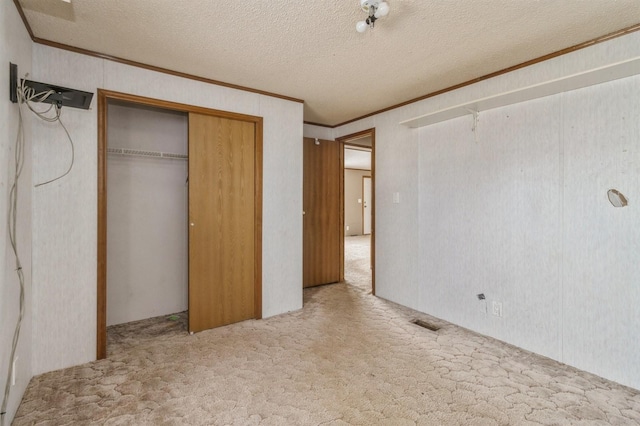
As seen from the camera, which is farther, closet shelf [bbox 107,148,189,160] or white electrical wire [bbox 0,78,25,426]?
closet shelf [bbox 107,148,189,160]

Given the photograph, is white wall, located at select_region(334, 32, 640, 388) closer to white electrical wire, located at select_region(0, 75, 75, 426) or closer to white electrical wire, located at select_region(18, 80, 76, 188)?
white electrical wire, located at select_region(18, 80, 76, 188)

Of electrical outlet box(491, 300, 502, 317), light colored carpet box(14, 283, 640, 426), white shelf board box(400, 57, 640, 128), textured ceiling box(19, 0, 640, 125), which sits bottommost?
light colored carpet box(14, 283, 640, 426)

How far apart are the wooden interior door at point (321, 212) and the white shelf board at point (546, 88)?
1.59 meters

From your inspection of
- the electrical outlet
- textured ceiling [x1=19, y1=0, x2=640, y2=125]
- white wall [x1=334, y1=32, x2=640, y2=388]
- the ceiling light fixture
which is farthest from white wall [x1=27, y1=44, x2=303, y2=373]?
the electrical outlet

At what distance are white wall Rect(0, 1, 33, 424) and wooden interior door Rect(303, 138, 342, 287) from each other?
9.59 ft

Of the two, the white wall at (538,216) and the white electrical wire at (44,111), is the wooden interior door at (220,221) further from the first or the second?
the white wall at (538,216)

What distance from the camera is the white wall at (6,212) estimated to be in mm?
1567

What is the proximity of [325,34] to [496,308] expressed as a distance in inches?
106

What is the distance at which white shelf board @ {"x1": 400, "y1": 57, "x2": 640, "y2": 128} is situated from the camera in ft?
6.43

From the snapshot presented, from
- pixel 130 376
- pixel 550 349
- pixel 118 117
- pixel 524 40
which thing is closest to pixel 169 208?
pixel 118 117

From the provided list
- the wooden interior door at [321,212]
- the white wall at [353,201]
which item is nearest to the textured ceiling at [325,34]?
the wooden interior door at [321,212]

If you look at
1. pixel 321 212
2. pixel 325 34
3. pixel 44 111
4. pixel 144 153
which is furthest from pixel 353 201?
pixel 44 111

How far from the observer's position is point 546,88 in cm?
230

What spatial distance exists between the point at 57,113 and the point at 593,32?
3770 mm
